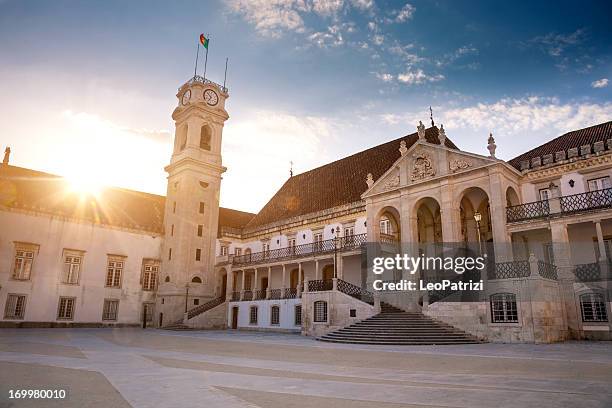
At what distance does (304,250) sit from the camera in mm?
33938

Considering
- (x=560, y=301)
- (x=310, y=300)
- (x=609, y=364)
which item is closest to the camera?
(x=609, y=364)

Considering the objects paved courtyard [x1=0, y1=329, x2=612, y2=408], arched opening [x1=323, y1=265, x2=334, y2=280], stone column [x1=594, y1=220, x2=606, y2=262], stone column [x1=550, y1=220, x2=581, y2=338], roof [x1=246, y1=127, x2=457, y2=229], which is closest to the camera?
paved courtyard [x1=0, y1=329, x2=612, y2=408]

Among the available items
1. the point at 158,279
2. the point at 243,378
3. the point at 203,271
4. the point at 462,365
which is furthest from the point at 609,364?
the point at 158,279

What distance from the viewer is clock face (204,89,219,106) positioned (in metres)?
41.0

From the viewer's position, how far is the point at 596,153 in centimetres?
2111

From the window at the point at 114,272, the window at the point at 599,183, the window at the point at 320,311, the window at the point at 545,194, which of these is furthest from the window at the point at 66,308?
the window at the point at 599,183

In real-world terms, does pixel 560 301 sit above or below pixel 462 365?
above

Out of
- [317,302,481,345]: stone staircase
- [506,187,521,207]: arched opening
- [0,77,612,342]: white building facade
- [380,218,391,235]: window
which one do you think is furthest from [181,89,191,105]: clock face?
[506,187,521,207]: arched opening

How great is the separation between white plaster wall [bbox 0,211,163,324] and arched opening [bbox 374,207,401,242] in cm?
2166

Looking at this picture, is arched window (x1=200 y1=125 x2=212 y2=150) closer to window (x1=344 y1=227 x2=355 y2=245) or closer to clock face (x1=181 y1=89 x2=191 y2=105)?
clock face (x1=181 y1=89 x2=191 y2=105)

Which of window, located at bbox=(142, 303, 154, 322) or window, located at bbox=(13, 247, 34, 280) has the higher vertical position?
window, located at bbox=(13, 247, 34, 280)

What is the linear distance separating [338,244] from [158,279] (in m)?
18.0

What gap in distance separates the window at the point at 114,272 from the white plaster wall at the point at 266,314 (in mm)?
10035

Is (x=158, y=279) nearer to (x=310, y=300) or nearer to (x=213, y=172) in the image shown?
(x=213, y=172)
